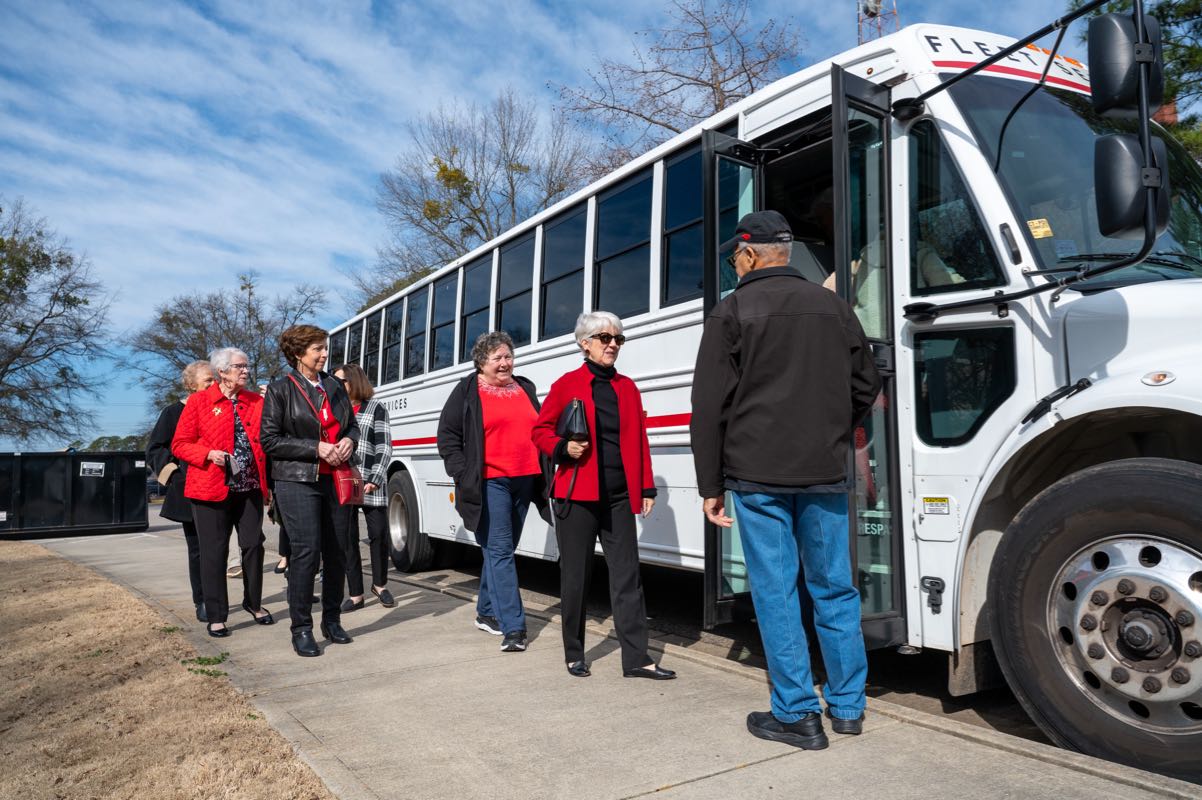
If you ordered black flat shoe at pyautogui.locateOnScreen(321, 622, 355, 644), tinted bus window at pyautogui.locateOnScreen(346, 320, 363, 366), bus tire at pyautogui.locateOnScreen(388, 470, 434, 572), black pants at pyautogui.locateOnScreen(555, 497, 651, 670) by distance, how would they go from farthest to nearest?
tinted bus window at pyautogui.locateOnScreen(346, 320, 363, 366), bus tire at pyautogui.locateOnScreen(388, 470, 434, 572), black flat shoe at pyautogui.locateOnScreen(321, 622, 355, 644), black pants at pyautogui.locateOnScreen(555, 497, 651, 670)

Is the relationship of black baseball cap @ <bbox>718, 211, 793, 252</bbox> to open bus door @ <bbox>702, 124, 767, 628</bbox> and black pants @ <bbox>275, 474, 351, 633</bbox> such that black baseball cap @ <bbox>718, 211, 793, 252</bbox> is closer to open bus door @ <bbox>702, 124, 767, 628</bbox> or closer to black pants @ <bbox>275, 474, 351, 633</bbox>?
open bus door @ <bbox>702, 124, 767, 628</bbox>

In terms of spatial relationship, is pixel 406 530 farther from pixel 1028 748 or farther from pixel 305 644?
pixel 1028 748

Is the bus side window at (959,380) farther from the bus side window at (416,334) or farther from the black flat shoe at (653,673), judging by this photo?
the bus side window at (416,334)

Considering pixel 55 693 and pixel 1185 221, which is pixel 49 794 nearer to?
pixel 55 693

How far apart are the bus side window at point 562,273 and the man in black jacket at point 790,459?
3143 millimetres

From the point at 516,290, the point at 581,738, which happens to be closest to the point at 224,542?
the point at 516,290

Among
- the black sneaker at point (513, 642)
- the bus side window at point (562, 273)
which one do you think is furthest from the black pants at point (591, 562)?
the bus side window at point (562, 273)

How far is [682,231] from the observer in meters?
5.53

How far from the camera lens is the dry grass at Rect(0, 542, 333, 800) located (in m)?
3.27

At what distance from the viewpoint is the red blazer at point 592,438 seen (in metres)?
4.71

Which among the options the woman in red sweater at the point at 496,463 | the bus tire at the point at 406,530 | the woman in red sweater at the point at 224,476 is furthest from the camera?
the bus tire at the point at 406,530

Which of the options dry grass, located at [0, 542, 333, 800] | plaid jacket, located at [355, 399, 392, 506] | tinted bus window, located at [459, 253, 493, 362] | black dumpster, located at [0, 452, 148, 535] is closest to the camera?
dry grass, located at [0, 542, 333, 800]

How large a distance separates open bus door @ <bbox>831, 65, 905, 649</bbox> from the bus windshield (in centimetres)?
42

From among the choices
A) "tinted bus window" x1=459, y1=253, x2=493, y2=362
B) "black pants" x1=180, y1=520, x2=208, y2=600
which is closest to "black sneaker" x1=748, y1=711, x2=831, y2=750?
"black pants" x1=180, y1=520, x2=208, y2=600
